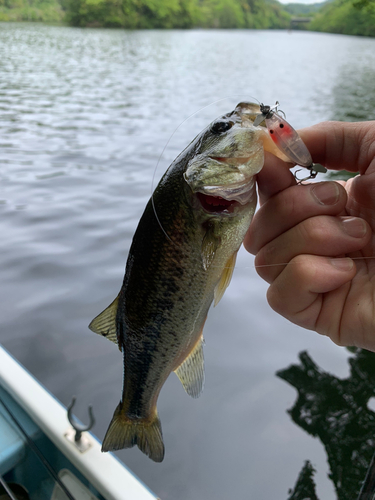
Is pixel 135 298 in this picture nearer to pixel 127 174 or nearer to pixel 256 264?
pixel 256 264

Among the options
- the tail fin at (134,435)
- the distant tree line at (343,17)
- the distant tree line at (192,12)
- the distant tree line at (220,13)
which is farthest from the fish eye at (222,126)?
the distant tree line at (343,17)

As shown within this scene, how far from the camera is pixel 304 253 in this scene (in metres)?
1.61

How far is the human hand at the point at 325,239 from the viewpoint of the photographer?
155 centimetres

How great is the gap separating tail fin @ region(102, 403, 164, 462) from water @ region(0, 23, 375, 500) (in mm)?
1421

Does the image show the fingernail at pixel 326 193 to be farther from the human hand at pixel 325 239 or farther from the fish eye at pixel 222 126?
the fish eye at pixel 222 126

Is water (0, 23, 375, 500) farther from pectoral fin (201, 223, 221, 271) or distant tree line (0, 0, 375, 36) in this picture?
distant tree line (0, 0, 375, 36)

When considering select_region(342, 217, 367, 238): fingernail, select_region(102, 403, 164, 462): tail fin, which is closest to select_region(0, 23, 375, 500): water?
select_region(342, 217, 367, 238): fingernail

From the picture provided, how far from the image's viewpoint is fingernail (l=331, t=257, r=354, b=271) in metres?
1.55

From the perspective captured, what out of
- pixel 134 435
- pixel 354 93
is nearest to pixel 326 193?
pixel 134 435

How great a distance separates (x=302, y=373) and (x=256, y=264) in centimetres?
265

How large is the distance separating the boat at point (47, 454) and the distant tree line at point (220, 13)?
3934mm

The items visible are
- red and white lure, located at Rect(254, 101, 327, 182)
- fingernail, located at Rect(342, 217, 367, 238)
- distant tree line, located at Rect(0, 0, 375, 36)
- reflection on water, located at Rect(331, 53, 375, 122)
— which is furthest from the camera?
reflection on water, located at Rect(331, 53, 375, 122)

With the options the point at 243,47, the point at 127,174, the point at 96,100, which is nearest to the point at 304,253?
the point at 127,174

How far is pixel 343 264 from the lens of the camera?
156cm
